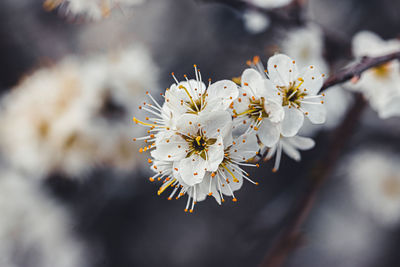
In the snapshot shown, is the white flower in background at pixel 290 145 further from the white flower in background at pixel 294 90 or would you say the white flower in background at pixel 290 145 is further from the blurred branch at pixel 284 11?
the blurred branch at pixel 284 11

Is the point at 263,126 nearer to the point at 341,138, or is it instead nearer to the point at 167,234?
the point at 341,138

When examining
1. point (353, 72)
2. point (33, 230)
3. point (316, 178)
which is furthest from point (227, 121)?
point (33, 230)

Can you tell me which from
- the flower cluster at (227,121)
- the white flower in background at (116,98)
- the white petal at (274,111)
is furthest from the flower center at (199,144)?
the white flower in background at (116,98)

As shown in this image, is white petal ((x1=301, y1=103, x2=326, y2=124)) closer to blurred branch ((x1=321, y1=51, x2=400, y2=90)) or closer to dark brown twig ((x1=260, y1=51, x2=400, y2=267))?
blurred branch ((x1=321, y1=51, x2=400, y2=90))

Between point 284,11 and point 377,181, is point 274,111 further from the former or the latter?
point 377,181

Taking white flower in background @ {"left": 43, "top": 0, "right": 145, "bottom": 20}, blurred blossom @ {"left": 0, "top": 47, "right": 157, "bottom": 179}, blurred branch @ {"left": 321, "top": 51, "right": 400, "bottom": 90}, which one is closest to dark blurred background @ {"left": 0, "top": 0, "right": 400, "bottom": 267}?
blurred blossom @ {"left": 0, "top": 47, "right": 157, "bottom": 179}

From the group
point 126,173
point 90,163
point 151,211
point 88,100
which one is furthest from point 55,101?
point 151,211

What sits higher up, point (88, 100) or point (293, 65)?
point (88, 100)
